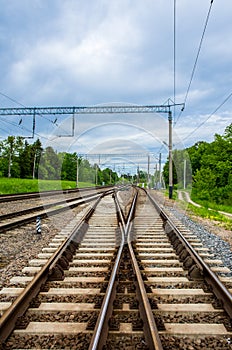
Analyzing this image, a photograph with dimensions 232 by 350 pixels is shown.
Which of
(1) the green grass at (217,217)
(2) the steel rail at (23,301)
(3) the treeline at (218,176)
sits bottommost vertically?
(1) the green grass at (217,217)

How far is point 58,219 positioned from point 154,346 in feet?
28.5

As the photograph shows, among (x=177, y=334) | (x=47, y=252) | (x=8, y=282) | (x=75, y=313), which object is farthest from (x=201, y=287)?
(x=47, y=252)

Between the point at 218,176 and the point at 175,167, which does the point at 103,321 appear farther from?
the point at 175,167

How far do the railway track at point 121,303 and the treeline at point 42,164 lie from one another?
52.6 m

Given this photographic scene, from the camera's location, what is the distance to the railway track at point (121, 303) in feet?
9.02

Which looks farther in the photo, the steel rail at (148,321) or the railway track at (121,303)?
the railway track at (121,303)

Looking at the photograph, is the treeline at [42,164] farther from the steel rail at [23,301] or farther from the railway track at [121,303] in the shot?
the steel rail at [23,301]

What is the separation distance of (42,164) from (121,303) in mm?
66621

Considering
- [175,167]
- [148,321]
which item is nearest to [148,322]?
[148,321]

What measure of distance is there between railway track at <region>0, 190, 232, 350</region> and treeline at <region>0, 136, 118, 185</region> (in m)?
52.6

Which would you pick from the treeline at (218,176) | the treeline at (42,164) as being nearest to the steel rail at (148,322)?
the treeline at (218,176)

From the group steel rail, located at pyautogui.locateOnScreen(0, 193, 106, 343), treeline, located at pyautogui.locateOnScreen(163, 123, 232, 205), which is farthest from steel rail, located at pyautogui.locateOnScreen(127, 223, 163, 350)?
treeline, located at pyautogui.locateOnScreen(163, 123, 232, 205)

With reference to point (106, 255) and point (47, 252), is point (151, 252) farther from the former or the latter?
point (47, 252)

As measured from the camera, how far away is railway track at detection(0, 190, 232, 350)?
2.75 metres
